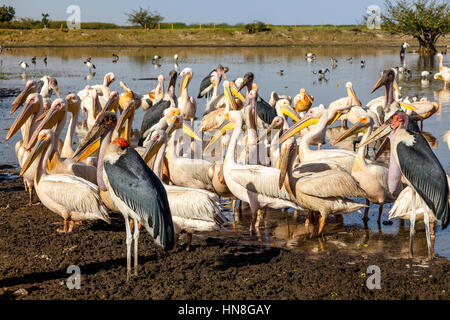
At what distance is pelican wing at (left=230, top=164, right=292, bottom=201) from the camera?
6.09 meters

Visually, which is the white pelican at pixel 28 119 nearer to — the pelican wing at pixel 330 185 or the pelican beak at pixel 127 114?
the pelican beak at pixel 127 114

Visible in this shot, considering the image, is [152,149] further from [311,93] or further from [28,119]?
[311,93]

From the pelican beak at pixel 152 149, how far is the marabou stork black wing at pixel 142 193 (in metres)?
1.63

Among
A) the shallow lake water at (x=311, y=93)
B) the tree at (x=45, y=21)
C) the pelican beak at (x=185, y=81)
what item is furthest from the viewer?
the tree at (x=45, y=21)

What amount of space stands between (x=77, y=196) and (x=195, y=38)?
45211 millimetres

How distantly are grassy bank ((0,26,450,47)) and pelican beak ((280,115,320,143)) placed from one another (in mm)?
41301

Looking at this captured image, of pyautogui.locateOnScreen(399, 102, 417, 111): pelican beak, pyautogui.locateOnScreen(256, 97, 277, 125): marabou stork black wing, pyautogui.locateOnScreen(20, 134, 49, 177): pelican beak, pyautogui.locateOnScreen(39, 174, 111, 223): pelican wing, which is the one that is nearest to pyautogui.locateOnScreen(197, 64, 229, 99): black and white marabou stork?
pyautogui.locateOnScreen(256, 97, 277, 125): marabou stork black wing

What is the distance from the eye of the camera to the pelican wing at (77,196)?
564 cm

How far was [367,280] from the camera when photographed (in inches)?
174

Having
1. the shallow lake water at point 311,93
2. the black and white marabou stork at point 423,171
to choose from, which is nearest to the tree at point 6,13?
the shallow lake water at point 311,93

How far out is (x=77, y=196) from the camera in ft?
18.6

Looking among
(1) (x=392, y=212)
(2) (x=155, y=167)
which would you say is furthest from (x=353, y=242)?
(2) (x=155, y=167)

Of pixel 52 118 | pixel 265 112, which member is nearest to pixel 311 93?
pixel 265 112
